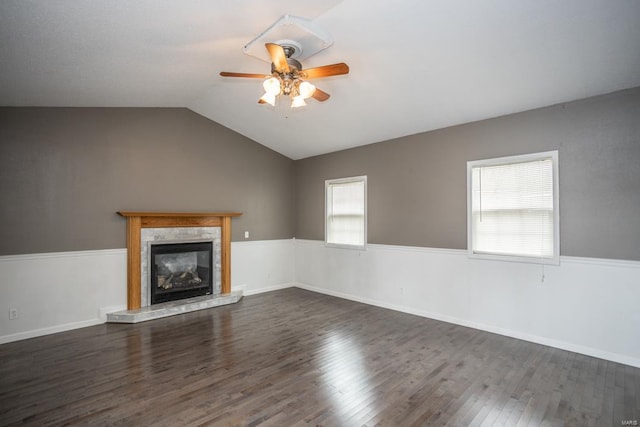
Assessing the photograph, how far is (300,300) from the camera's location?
18.7ft

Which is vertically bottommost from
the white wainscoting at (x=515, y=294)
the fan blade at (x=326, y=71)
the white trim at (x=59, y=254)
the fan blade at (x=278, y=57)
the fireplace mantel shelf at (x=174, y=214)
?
the white wainscoting at (x=515, y=294)

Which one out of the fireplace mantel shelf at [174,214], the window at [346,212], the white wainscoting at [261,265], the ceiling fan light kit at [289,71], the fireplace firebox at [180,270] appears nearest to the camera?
the ceiling fan light kit at [289,71]

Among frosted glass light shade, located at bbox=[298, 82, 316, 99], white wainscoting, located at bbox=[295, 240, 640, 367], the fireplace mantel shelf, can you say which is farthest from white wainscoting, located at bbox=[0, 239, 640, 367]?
frosted glass light shade, located at bbox=[298, 82, 316, 99]

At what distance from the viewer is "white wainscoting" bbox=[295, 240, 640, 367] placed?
3268 millimetres

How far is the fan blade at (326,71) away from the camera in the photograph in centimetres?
264

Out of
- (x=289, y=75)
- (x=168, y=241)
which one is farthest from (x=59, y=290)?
(x=289, y=75)

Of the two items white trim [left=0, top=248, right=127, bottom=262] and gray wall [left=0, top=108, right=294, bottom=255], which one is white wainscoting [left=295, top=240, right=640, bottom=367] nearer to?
gray wall [left=0, top=108, right=294, bottom=255]

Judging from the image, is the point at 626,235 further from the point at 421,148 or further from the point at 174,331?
the point at 174,331

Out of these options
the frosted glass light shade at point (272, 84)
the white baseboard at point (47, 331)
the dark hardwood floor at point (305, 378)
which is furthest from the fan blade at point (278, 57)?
the white baseboard at point (47, 331)

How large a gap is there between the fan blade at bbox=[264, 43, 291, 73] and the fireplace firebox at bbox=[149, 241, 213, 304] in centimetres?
372

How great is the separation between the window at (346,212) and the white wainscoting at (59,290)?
3617mm

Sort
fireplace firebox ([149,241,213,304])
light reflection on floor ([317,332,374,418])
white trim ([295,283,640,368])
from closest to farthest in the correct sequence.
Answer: light reflection on floor ([317,332,374,418]), white trim ([295,283,640,368]), fireplace firebox ([149,241,213,304])

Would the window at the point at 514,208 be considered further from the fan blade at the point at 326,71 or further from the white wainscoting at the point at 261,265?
the white wainscoting at the point at 261,265

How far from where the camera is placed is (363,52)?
3.25 m
